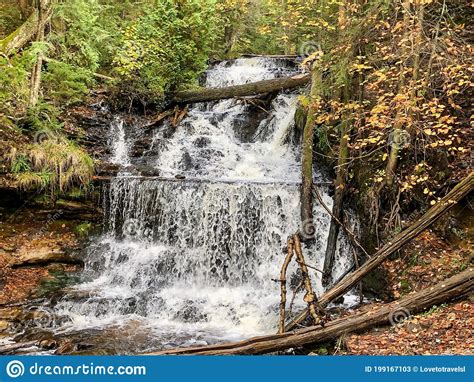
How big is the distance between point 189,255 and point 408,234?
5.17m

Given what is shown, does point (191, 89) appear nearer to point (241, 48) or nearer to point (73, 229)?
point (73, 229)

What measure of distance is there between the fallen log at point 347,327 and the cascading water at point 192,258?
4.66 ft

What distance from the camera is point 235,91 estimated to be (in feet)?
51.4

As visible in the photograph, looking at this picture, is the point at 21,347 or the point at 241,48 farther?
the point at 241,48

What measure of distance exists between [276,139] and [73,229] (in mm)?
7319

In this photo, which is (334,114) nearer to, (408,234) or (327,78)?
(327,78)

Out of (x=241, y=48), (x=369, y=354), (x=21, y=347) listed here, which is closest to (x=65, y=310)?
(x=21, y=347)

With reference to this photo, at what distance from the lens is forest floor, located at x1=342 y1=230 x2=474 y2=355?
5.42 metres

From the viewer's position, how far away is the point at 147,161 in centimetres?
1342

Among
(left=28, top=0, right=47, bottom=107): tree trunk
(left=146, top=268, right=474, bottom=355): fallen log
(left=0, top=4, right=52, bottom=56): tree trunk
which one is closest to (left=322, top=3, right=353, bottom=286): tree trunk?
(left=146, top=268, right=474, bottom=355): fallen log

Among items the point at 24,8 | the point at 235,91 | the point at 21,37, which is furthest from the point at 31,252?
the point at 235,91

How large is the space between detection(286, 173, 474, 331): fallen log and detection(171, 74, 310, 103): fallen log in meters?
8.85

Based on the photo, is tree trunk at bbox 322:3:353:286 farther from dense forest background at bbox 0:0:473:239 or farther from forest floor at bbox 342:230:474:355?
forest floor at bbox 342:230:474:355

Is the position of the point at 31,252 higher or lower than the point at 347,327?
higher
